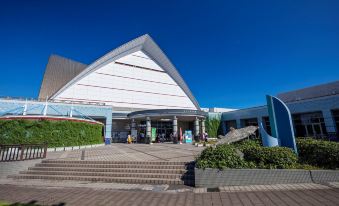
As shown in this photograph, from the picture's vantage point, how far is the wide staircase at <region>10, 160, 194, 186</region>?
24.9ft

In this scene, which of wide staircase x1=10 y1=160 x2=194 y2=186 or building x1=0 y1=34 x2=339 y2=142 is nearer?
wide staircase x1=10 y1=160 x2=194 y2=186

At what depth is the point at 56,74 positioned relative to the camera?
37031mm

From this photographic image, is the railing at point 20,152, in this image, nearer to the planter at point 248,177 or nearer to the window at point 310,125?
the planter at point 248,177

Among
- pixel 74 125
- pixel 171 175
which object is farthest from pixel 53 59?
pixel 171 175

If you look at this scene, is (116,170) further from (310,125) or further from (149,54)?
(149,54)

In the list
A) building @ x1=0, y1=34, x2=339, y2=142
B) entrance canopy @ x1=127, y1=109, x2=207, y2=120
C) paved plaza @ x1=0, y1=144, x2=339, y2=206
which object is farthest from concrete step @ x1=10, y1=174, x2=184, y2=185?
entrance canopy @ x1=127, y1=109, x2=207, y2=120

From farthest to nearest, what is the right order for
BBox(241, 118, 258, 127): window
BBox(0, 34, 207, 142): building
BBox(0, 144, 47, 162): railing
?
BBox(241, 118, 258, 127): window, BBox(0, 34, 207, 142): building, BBox(0, 144, 47, 162): railing

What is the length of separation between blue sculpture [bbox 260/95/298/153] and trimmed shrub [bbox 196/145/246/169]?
268cm

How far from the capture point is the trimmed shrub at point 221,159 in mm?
6544

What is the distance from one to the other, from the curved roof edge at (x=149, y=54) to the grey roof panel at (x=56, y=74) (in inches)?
190

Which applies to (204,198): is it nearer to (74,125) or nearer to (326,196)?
(326,196)

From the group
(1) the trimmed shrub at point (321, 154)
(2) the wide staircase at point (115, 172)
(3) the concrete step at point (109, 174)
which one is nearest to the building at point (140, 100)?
(2) the wide staircase at point (115, 172)

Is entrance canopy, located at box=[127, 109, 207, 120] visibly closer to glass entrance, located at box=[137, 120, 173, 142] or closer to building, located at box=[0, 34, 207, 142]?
building, located at box=[0, 34, 207, 142]

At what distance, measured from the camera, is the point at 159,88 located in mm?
40094
